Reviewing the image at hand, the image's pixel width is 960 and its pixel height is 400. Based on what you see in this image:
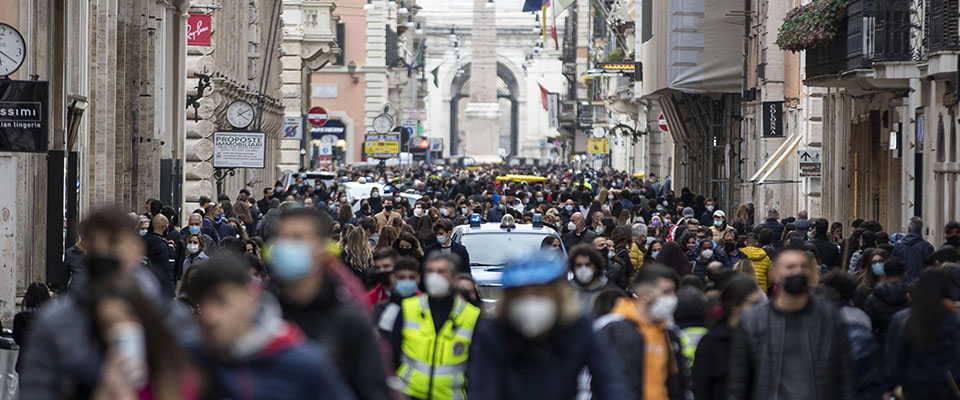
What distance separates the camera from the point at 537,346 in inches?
233

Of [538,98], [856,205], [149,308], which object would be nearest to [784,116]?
[856,205]

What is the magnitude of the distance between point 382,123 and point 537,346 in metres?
49.4

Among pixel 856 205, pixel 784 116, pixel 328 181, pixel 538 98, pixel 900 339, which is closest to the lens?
pixel 900 339

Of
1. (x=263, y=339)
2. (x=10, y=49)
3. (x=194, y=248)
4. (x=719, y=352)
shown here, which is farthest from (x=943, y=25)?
(x=263, y=339)

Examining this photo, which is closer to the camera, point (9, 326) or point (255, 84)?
point (9, 326)

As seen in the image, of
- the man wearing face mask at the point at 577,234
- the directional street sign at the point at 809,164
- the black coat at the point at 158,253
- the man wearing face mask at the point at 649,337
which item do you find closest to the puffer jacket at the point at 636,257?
the man wearing face mask at the point at 577,234

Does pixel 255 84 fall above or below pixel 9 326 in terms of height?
above

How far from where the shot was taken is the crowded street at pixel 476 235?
17.9 feet

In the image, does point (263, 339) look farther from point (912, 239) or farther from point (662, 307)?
point (912, 239)

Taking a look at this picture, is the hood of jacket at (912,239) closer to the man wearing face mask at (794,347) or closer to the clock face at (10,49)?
the clock face at (10,49)

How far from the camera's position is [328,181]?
4106 cm

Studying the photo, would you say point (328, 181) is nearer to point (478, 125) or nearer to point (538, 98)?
point (478, 125)

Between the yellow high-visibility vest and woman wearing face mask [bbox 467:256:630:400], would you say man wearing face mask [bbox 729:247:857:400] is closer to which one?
woman wearing face mask [bbox 467:256:630:400]

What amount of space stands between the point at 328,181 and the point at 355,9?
37.4 m
